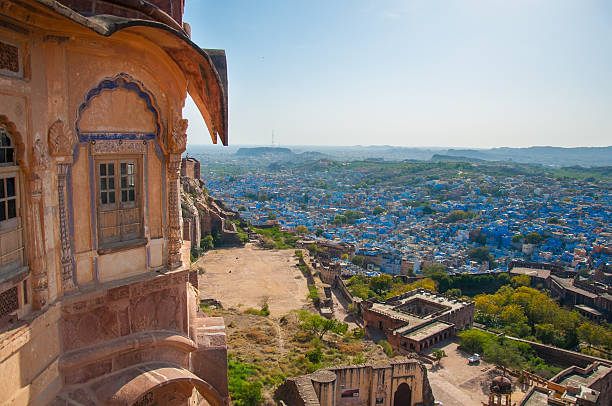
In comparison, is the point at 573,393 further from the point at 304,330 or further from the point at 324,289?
the point at 324,289

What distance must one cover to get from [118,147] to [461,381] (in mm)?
17559

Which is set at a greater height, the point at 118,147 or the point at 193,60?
the point at 193,60

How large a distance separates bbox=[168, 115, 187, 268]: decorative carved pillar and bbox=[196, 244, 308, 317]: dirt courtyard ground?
49.0ft

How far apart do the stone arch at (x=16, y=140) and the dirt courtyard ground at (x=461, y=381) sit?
15694 millimetres

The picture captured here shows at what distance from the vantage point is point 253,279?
2583cm

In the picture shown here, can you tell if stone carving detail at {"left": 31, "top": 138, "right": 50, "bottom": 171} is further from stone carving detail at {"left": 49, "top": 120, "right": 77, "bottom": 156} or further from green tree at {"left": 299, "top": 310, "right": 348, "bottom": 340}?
green tree at {"left": 299, "top": 310, "right": 348, "bottom": 340}

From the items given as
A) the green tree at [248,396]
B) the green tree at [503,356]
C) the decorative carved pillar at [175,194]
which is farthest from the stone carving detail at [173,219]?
the green tree at [503,356]

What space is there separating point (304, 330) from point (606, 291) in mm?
29366

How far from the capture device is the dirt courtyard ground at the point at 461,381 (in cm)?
1650

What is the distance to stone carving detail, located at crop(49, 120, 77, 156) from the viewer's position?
395 cm

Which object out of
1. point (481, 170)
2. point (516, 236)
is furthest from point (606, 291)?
point (481, 170)

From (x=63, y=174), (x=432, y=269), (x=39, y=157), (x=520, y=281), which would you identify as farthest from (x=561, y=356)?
(x=39, y=157)

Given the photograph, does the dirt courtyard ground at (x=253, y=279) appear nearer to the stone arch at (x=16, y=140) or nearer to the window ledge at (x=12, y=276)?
the window ledge at (x=12, y=276)

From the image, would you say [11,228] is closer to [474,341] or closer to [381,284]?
[474,341]
